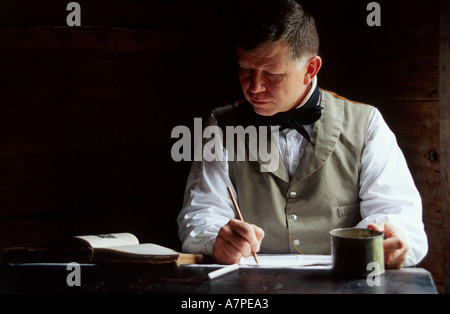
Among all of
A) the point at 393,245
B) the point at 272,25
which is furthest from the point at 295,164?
the point at 393,245

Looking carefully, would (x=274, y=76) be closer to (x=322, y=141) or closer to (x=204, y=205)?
(x=322, y=141)

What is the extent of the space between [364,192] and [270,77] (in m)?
0.65

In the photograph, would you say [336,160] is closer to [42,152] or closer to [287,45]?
[287,45]

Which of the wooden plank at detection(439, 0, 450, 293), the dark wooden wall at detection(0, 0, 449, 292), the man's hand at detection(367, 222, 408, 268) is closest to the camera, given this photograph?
the man's hand at detection(367, 222, 408, 268)

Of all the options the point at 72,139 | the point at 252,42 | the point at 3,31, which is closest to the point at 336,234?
the point at 252,42

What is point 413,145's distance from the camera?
2.74 meters

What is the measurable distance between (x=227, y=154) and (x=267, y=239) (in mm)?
423

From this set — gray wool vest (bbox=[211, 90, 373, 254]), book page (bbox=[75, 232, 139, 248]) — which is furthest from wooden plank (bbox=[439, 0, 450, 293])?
book page (bbox=[75, 232, 139, 248])

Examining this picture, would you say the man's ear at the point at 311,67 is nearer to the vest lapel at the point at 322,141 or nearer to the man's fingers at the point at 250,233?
the vest lapel at the point at 322,141

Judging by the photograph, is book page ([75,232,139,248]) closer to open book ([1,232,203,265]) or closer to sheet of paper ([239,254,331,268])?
open book ([1,232,203,265])

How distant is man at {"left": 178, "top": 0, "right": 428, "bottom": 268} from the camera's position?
2193 mm

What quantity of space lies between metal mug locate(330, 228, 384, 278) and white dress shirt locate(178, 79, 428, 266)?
452mm

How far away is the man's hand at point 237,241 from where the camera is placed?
1855 millimetres
